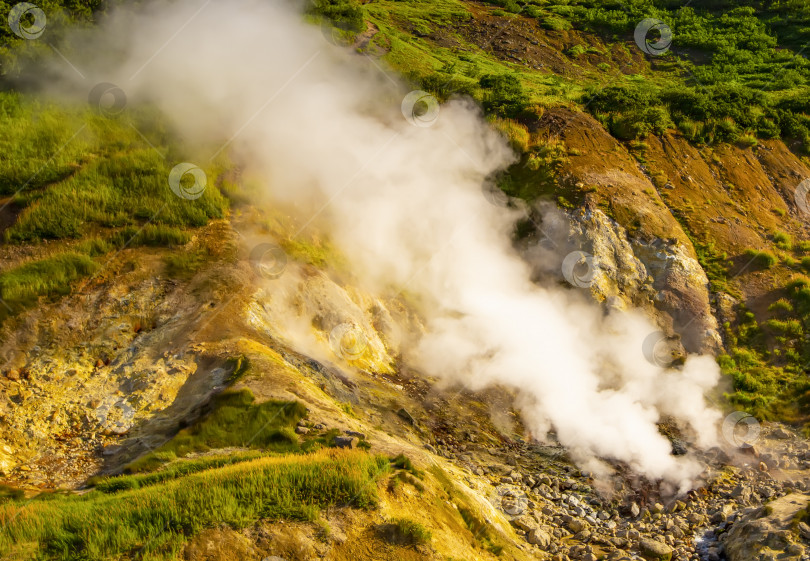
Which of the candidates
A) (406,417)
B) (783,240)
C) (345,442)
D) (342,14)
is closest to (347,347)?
(406,417)

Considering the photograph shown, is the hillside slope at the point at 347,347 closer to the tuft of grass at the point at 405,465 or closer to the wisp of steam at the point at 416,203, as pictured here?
the tuft of grass at the point at 405,465

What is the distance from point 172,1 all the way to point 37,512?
20393 mm

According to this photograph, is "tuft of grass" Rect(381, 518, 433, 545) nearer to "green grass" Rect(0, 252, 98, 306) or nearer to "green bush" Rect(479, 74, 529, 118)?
"green grass" Rect(0, 252, 98, 306)

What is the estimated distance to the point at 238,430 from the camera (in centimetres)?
904

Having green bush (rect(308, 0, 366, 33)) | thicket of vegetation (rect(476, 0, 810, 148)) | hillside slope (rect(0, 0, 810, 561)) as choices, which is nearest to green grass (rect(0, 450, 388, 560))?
hillside slope (rect(0, 0, 810, 561))

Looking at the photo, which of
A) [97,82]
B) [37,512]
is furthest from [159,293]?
[97,82]

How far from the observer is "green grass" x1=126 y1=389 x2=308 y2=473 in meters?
8.55

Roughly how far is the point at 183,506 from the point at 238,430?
8.55ft

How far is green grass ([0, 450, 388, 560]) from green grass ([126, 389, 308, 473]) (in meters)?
1.07

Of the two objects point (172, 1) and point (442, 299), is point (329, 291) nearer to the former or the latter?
point (442, 299)

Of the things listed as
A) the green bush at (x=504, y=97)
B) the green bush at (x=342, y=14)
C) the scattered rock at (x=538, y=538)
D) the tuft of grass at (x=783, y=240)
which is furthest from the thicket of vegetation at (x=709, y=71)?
the scattered rock at (x=538, y=538)

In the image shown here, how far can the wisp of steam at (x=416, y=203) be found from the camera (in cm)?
1427

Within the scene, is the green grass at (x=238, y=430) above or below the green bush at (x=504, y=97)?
below

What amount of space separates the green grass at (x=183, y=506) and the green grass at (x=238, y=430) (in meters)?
1.07
